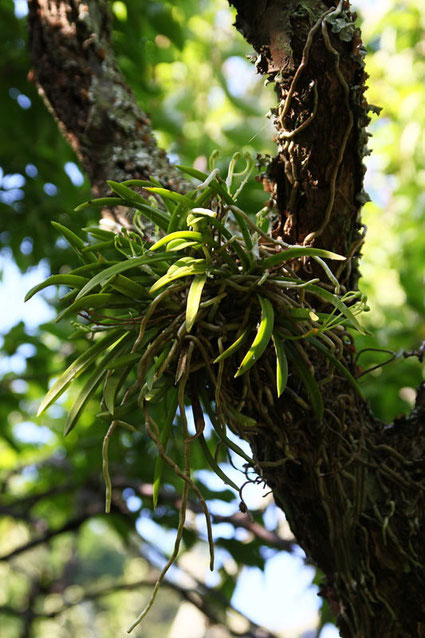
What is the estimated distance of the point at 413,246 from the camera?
65.4 inches

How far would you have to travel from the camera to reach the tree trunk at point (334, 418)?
1.98 feet

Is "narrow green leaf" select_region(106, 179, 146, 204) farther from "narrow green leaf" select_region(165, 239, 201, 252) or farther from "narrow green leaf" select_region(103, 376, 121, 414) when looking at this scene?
"narrow green leaf" select_region(103, 376, 121, 414)

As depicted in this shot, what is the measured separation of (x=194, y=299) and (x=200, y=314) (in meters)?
0.04

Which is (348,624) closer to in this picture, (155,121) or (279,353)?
(279,353)

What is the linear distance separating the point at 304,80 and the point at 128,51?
0.84 m

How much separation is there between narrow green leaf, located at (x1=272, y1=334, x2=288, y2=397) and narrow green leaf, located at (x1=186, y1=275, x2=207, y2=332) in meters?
0.08

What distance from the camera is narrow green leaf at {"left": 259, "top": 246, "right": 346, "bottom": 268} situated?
564 mm

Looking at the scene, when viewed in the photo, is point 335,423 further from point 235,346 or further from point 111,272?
point 111,272

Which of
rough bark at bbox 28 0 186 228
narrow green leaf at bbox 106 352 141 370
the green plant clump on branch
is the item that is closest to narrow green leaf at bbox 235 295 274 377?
the green plant clump on branch

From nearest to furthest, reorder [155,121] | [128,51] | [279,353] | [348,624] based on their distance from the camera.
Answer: [279,353]
[348,624]
[128,51]
[155,121]

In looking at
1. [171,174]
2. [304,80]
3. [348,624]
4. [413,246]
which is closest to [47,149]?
[171,174]

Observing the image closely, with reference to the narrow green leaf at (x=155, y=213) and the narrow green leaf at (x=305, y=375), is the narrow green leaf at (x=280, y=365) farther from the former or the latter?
the narrow green leaf at (x=155, y=213)

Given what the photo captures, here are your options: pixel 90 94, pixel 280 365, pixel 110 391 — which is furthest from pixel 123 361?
pixel 90 94

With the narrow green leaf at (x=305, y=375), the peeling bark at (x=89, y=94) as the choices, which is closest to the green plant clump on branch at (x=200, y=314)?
the narrow green leaf at (x=305, y=375)
